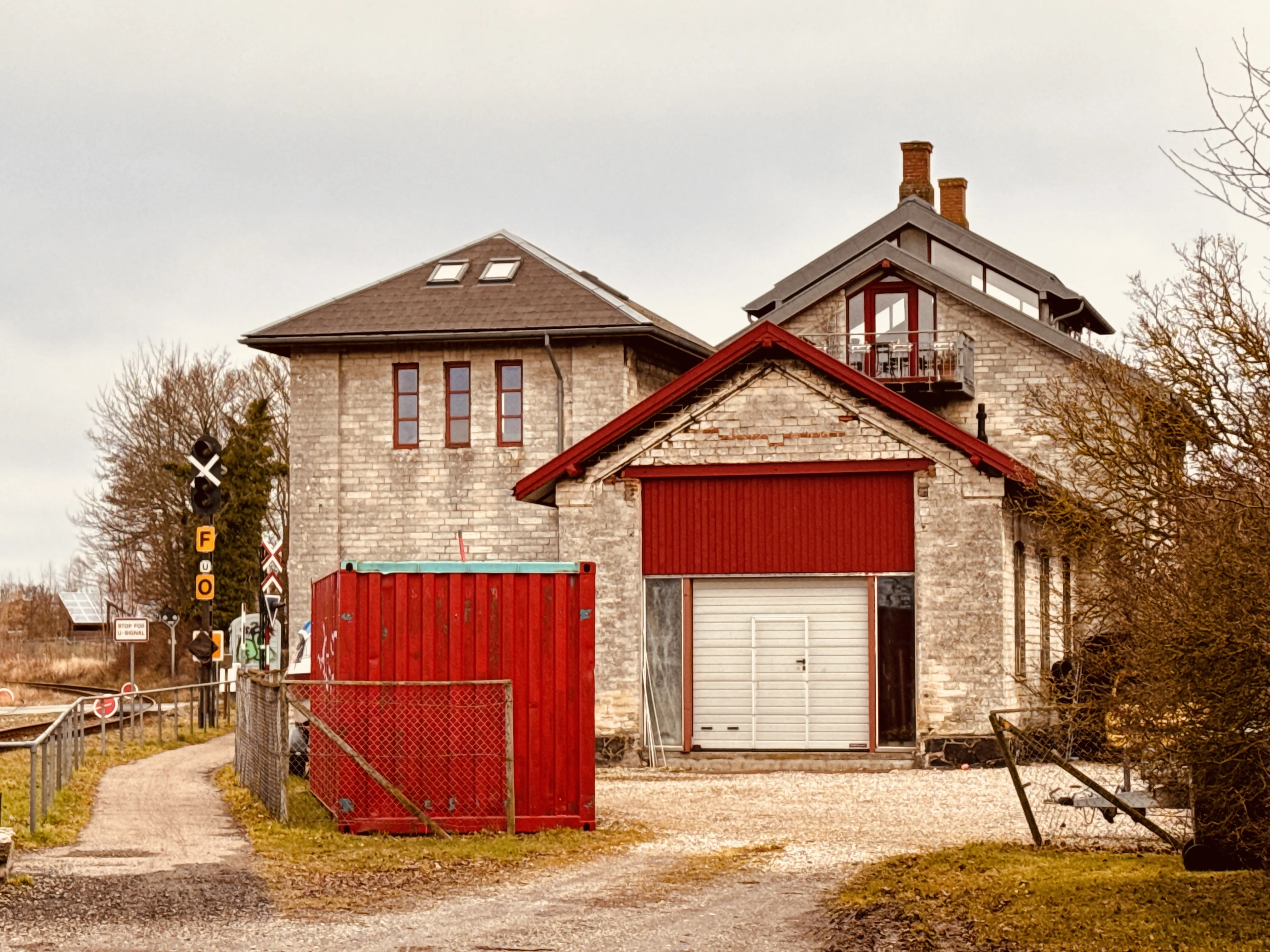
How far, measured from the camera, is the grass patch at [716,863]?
13.2m

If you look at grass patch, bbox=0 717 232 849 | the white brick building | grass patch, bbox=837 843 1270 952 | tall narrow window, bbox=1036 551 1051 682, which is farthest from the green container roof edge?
tall narrow window, bbox=1036 551 1051 682

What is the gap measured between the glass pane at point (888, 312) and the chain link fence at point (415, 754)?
67.8 ft

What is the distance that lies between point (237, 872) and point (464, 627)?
12.1 ft

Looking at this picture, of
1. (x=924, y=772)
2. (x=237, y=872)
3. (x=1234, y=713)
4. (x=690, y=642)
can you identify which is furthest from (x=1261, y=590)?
(x=690, y=642)

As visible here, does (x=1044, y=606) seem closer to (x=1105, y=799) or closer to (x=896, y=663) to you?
(x=896, y=663)

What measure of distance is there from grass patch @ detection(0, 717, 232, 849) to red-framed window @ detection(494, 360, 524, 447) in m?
7.33

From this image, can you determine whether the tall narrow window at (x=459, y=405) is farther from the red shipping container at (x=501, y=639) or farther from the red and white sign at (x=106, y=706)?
the red shipping container at (x=501, y=639)

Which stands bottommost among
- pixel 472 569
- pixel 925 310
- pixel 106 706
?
pixel 106 706

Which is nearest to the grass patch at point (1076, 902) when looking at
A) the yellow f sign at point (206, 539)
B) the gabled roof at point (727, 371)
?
the gabled roof at point (727, 371)

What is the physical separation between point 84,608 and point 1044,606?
63.3 meters

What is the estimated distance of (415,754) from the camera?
1592 centimetres

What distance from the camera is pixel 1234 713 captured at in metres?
9.80

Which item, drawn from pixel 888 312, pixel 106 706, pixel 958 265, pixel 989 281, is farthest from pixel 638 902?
pixel 958 265

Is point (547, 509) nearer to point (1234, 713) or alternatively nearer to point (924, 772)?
point (924, 772)
